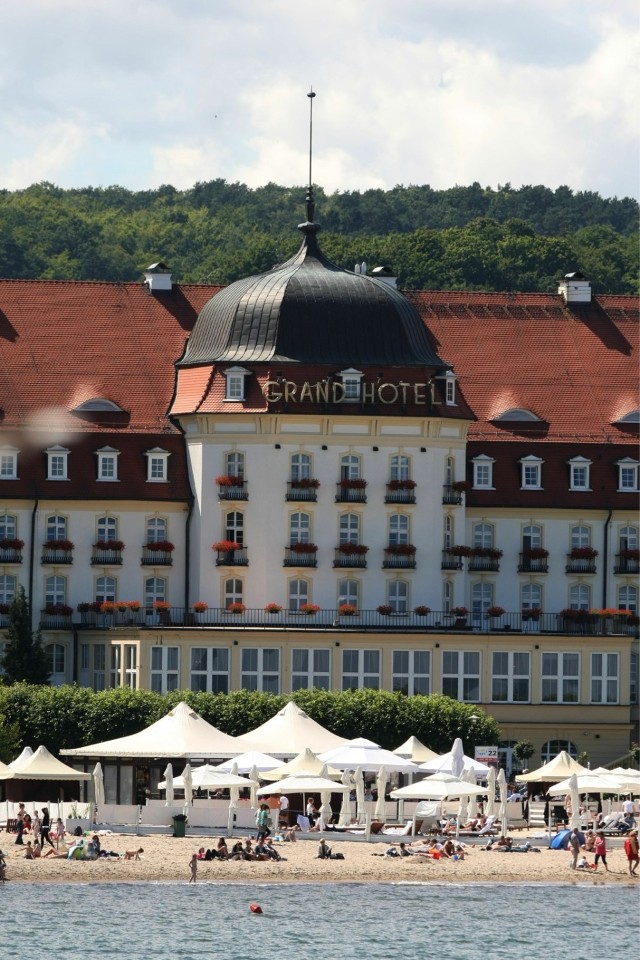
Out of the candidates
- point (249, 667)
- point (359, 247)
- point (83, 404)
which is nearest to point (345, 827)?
point (249, 667)

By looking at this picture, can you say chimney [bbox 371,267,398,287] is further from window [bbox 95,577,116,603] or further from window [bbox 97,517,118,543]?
window [bbox 95,577,116,603]

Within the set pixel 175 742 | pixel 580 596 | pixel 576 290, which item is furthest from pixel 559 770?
pixel 576 290

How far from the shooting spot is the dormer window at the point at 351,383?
405 feet

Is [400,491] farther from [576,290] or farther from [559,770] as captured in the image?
[559,770]

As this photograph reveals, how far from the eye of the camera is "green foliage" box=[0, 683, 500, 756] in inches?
4434

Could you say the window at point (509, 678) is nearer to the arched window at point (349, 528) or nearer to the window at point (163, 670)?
the arched window at point (349, 528)

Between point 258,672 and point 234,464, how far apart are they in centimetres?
863

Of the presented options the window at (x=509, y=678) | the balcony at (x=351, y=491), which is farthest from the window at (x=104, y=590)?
the window at (x=509, y=678)

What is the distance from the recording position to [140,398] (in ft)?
417

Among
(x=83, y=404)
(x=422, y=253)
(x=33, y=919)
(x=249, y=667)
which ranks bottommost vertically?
(x=33, y=919)

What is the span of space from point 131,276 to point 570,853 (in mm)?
92960

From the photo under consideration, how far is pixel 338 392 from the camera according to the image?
123500mm

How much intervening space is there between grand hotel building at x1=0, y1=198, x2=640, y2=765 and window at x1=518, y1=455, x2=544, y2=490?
108 mm

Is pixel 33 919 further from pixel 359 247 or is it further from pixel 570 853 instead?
pixel 359 247
